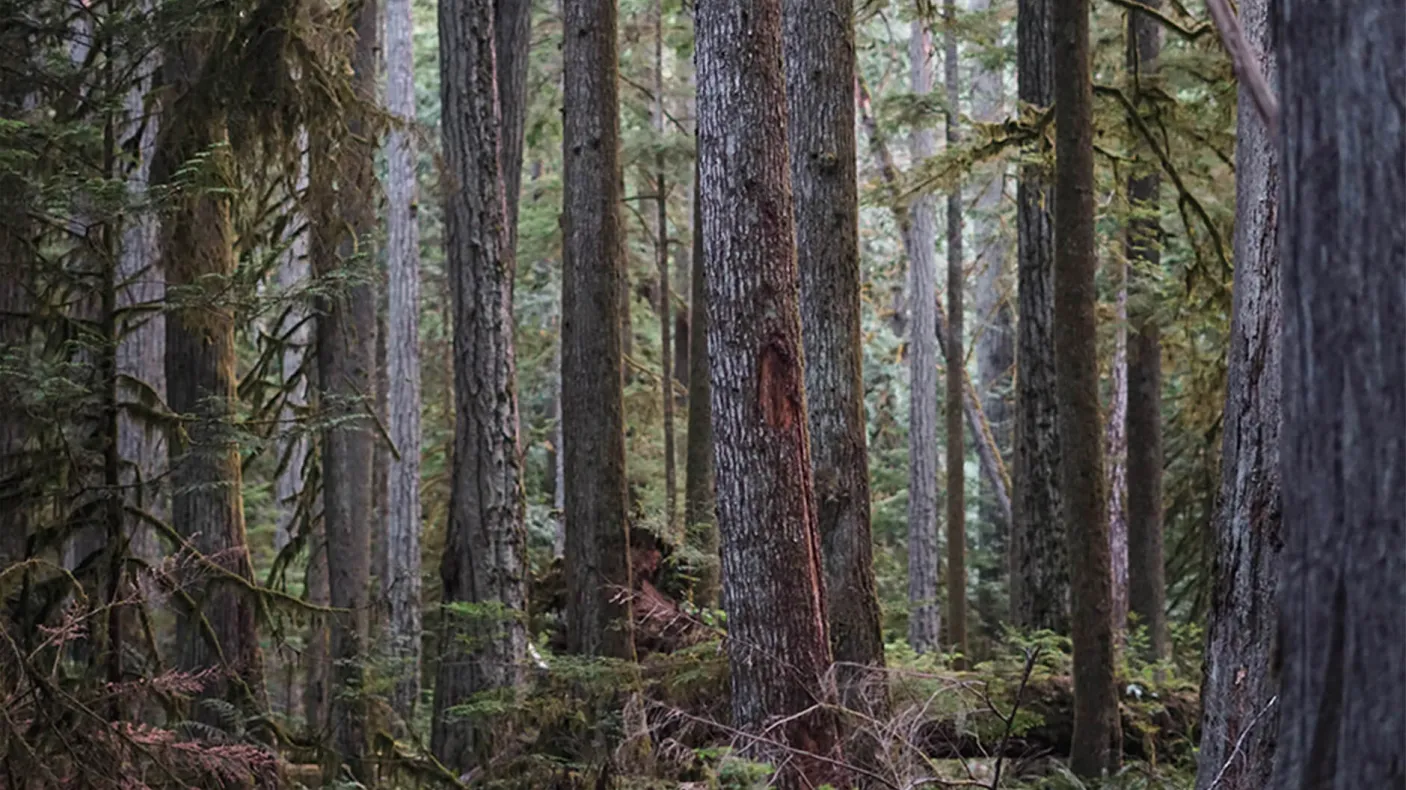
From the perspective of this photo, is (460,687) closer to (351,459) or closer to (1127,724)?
(351,459)

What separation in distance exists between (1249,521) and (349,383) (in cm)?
797

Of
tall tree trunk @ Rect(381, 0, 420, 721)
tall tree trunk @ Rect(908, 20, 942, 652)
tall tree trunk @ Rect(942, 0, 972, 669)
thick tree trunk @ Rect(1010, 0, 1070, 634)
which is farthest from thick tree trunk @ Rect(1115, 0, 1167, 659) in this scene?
tall tree trunk @ Rect(381, 0, 420, 721)

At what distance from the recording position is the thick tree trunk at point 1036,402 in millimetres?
12086

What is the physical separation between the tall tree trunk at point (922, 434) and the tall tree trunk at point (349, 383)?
25.3 ft

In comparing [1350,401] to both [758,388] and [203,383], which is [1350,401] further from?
[203,383]

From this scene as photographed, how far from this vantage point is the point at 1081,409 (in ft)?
26.1

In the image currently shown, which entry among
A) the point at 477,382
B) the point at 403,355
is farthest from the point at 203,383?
the point at 403,355

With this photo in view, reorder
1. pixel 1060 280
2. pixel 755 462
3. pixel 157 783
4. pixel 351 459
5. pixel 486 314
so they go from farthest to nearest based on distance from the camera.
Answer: pixel 351 459, pixel 486 314, pixel 1060 280, pixel 755 462, pixel 157 783

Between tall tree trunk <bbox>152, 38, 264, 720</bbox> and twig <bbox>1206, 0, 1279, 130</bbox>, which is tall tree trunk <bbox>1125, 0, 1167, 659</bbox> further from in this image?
twig <bbox>1206, 0, 1279, 130</bbox>

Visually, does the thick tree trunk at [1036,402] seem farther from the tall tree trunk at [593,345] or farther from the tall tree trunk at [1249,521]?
the tall tree trunk at [1249,521]

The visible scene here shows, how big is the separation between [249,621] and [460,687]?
2076 mm

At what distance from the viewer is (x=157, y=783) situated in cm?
613

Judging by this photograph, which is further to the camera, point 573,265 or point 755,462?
point 573,265

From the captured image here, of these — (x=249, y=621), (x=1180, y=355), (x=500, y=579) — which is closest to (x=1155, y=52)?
(x=1180, y=355)
